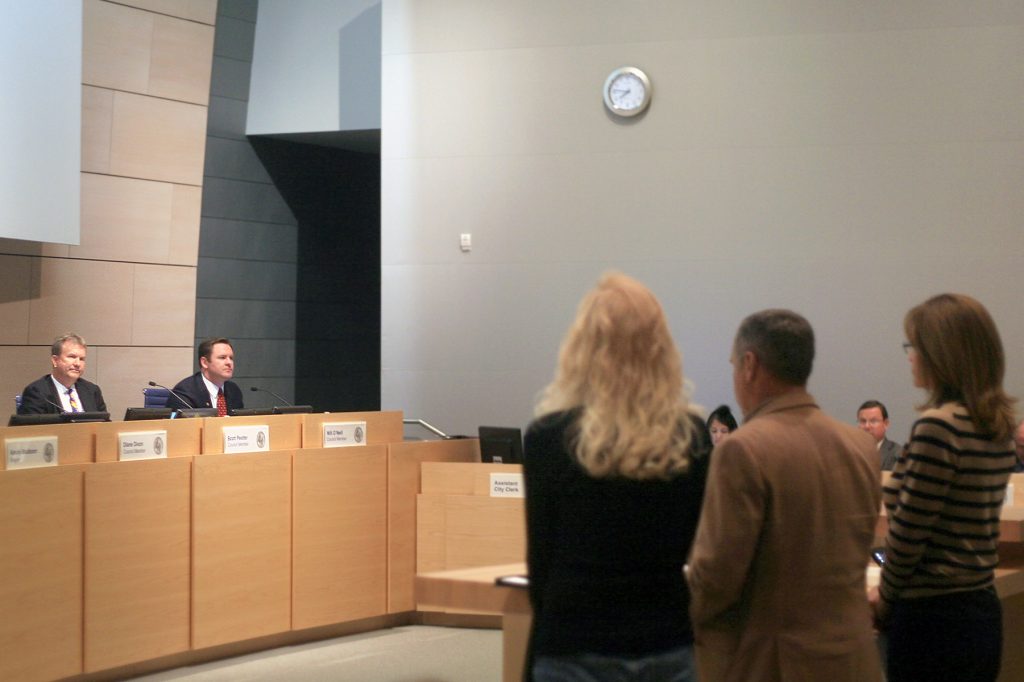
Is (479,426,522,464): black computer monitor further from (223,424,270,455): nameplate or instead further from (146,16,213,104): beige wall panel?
(146,16,213,104): beige wall panel

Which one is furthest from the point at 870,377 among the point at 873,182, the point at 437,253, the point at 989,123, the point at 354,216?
the point at 354,216

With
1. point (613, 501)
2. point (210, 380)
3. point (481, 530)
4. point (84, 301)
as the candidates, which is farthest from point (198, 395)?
point (613, 501)

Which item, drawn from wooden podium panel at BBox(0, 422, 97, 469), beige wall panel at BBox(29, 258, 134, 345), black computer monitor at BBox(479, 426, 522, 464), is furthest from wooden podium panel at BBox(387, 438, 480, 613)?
beige wall panel at BBox(29, 258, 134, 345)

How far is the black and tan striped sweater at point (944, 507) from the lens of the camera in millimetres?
2135

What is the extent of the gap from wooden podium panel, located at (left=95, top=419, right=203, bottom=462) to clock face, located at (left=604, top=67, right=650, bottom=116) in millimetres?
3926

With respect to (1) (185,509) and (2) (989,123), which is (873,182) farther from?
(1) (185,509)

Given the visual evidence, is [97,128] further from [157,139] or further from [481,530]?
[481,530]

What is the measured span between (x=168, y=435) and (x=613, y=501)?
11.9 feet

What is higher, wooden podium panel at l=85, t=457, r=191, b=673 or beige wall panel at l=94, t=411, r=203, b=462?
beige wall panel at l=94, t=411, r=203, b=462

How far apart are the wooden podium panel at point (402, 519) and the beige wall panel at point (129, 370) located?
2.96m

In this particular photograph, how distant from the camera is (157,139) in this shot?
828 cm

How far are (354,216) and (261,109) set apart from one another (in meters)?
1.47

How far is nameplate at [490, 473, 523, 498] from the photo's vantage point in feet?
19.2

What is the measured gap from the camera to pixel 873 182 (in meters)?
7.41
